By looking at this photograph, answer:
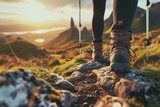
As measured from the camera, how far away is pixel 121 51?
7.63 meters

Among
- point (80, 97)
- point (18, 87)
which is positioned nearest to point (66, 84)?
point (80, 97)

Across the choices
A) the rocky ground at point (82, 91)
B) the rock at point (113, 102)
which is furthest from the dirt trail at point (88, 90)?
the rock at point (113, 102)

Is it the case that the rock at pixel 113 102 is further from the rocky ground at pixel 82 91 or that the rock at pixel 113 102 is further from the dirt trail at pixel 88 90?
the dirt trail at pixel 88 90

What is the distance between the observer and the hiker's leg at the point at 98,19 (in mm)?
10166

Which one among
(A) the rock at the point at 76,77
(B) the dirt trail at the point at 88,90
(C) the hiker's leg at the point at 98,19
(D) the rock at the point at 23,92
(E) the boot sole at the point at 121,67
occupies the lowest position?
(A) the rock at the point at 76,77

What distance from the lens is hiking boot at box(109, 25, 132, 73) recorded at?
300 inches

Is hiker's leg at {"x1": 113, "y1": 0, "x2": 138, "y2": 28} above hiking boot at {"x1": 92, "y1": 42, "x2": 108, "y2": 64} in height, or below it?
above

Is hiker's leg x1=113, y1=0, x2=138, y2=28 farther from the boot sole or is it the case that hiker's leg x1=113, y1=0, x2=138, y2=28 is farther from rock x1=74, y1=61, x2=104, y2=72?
rock x1=74, y1=61, x2=104, y2=72

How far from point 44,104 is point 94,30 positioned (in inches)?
237

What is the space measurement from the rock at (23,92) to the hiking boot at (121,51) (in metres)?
2.24

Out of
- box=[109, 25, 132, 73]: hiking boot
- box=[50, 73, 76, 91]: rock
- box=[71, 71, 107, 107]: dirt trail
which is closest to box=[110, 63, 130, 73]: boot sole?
box=[109, 25, 132, 73]: hiking boot

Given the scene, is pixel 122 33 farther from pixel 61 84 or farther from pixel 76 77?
pixel 76 77

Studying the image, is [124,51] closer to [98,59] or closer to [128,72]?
[128,72]

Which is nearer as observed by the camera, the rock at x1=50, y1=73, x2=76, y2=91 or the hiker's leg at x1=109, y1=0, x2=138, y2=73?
the rock at x1=50, y1=73, x2=76, y2=91
